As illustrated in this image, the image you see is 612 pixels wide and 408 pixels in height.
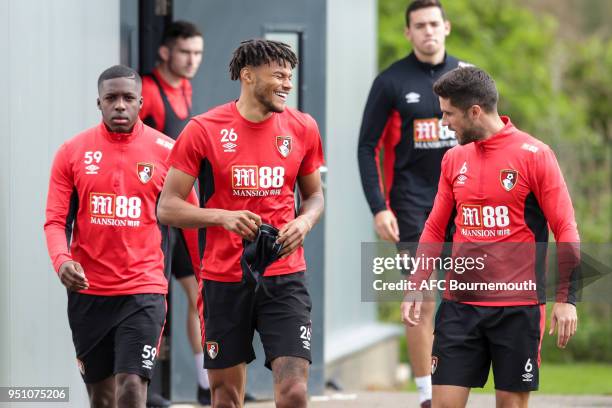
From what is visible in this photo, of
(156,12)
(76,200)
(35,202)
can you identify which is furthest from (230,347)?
(156,12)

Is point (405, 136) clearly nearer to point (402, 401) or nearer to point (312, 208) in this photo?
point (312, 208)

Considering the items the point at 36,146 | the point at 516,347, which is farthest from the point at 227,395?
the point at 36,146

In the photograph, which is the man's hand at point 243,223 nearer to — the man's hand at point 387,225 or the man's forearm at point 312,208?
the man's forearm at point 312,208

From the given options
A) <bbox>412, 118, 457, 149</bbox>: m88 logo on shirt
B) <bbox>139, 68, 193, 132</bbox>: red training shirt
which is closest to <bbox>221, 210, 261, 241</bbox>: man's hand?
<bbox>412, 118, 457, 149</bbox>: m88 logo on shirt

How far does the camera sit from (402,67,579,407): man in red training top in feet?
20.4

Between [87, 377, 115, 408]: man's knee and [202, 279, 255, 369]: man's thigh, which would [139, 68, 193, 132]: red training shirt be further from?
[202, 279, 255, 369]: man's thigh

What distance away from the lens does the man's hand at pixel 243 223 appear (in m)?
6.18

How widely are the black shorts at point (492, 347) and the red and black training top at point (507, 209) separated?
0.22ft

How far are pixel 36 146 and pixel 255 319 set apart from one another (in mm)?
2002

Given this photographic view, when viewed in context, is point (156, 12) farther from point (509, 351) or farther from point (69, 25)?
point (509, 351)

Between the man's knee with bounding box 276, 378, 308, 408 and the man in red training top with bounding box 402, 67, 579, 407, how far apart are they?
0.63 meters

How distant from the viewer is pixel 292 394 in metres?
6.30

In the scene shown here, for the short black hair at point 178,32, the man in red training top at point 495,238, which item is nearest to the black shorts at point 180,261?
the short black hair at point 178,32

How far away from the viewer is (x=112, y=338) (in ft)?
22.9
